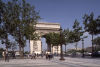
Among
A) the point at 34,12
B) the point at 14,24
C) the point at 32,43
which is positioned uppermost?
the point at 34,12

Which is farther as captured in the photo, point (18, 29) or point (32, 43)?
point (32, 43)

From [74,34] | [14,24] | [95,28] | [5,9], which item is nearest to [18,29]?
[14,24]

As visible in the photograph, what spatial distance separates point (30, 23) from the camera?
31.9 meters

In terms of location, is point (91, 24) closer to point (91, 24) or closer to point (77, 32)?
point (91, 24)

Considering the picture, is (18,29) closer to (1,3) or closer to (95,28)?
(1,3)

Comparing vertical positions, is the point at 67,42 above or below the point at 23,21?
below

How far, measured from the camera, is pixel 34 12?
3194cm

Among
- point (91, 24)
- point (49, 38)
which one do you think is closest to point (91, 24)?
point (91, 24)

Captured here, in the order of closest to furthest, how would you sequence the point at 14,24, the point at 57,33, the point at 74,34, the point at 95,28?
the point at 14,24
the point at 95,28
the point at 74,34
the point at 57,33

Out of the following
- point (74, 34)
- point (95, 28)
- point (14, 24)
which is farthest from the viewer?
point (74, 34)

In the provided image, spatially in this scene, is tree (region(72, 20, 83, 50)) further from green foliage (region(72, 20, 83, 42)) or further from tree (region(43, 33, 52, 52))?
tree (region(43, 33, 52, 52))

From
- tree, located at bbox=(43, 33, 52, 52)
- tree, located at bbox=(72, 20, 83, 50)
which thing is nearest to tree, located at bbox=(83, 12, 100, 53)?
tree, located at bbox=(72, 20, 83, 50)

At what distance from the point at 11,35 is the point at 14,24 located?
8.91 ft

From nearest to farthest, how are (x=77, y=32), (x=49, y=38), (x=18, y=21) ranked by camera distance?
1. (x=18, y=21)
2. (x=77, y=32)
3. (x=49, y=38)
